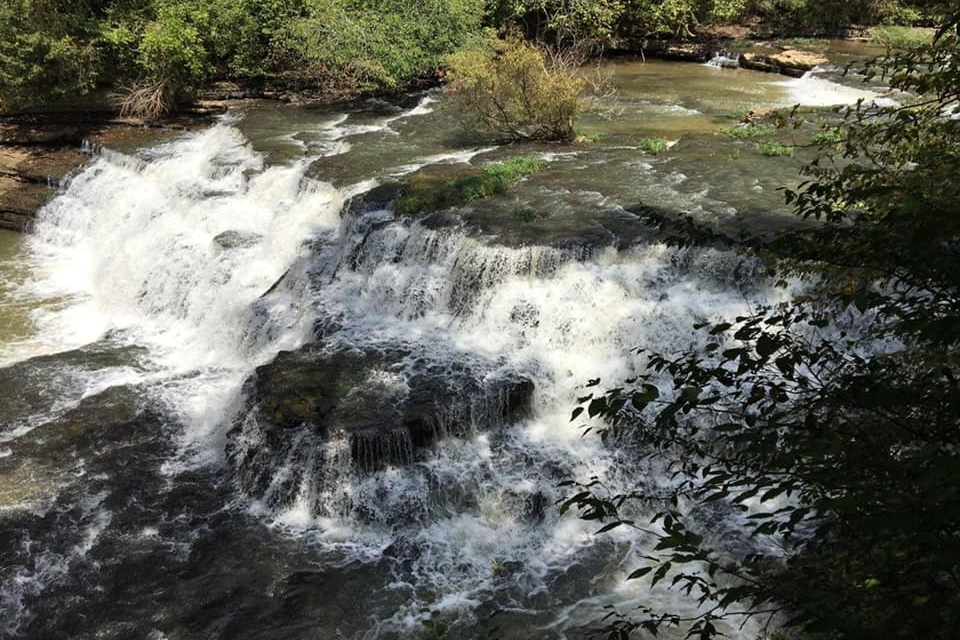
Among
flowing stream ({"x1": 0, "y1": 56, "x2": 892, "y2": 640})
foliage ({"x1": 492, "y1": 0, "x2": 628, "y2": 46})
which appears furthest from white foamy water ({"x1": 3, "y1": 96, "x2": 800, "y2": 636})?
foliage ({"x1": 492, "y1": 0, "x2": 628, "y2": 46})

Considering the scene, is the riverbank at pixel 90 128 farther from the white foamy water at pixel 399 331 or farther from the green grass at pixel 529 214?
the green grass at pixel 529 214

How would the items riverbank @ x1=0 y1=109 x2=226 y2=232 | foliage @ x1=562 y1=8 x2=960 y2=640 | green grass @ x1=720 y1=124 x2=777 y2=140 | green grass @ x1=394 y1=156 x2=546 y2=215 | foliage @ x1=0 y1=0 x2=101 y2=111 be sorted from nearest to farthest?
foliage @ x1=562 y1=8 x2=960 y2=640, green grass @ x1=394 y1=156 x2=546 y2=215, green grass @ x1=720 y1=124 x2=777 y2=140, riverbank @ x1=0 y1=109 x2=226 y2=232, foliage @ x1=0 y1=0 x2=101 y2=111

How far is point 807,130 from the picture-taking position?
602 inches

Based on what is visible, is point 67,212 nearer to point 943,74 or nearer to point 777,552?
point 777,552

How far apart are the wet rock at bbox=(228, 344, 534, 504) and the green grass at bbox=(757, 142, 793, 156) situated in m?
7.70

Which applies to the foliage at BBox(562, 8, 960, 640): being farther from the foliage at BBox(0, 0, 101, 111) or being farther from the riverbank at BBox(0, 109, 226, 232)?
the foliage at BBox(0, 0, 101, 111)

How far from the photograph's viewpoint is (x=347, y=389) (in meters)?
8.88

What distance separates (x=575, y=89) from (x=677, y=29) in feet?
48.3

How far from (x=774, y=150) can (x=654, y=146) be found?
89.8 inches

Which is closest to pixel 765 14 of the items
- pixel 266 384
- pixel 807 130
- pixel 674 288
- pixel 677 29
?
pixel 677 29

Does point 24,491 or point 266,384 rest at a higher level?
point 266,384

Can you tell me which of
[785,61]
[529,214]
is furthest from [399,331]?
[785,61]

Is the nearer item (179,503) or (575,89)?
(179,503)

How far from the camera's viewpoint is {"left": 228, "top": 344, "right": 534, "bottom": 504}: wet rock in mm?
8180
